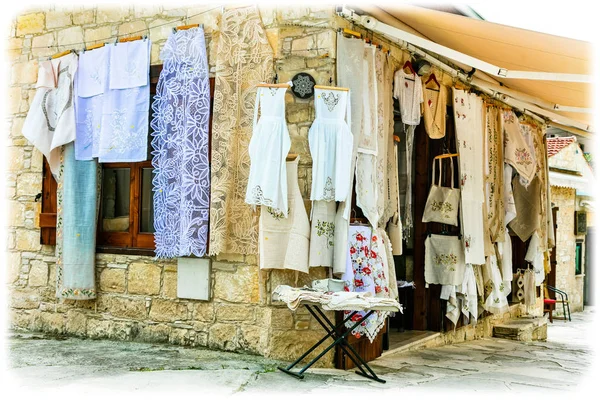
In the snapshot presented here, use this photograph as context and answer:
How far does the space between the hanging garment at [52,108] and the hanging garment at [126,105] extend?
469 millimetres

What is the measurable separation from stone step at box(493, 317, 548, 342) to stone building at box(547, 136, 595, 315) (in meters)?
5.41

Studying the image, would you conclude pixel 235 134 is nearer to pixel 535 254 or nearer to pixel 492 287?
pixel 492 287

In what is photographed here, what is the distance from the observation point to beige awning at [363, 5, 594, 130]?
540cm

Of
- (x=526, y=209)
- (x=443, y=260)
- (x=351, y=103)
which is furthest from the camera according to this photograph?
(x=526, y=209)

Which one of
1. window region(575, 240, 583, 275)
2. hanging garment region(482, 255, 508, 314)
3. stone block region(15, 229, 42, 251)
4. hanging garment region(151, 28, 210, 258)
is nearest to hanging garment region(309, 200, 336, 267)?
hanging garment region(151, 28, 210, 258)

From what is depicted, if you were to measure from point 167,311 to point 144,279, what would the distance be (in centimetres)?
40

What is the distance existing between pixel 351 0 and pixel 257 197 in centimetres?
180

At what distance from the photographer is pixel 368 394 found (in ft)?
15.7

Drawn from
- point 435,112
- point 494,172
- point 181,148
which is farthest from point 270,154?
point 494,172

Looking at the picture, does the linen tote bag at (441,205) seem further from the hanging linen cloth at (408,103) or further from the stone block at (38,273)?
the stone block at (38,273)

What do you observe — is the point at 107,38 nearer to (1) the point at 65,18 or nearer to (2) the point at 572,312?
(1) the point at 65,18

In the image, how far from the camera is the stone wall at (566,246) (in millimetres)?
15742

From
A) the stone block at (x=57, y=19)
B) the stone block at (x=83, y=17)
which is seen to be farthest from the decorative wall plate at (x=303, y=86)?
the stone block at (x=57, y=19)

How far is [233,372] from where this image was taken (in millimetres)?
5180
